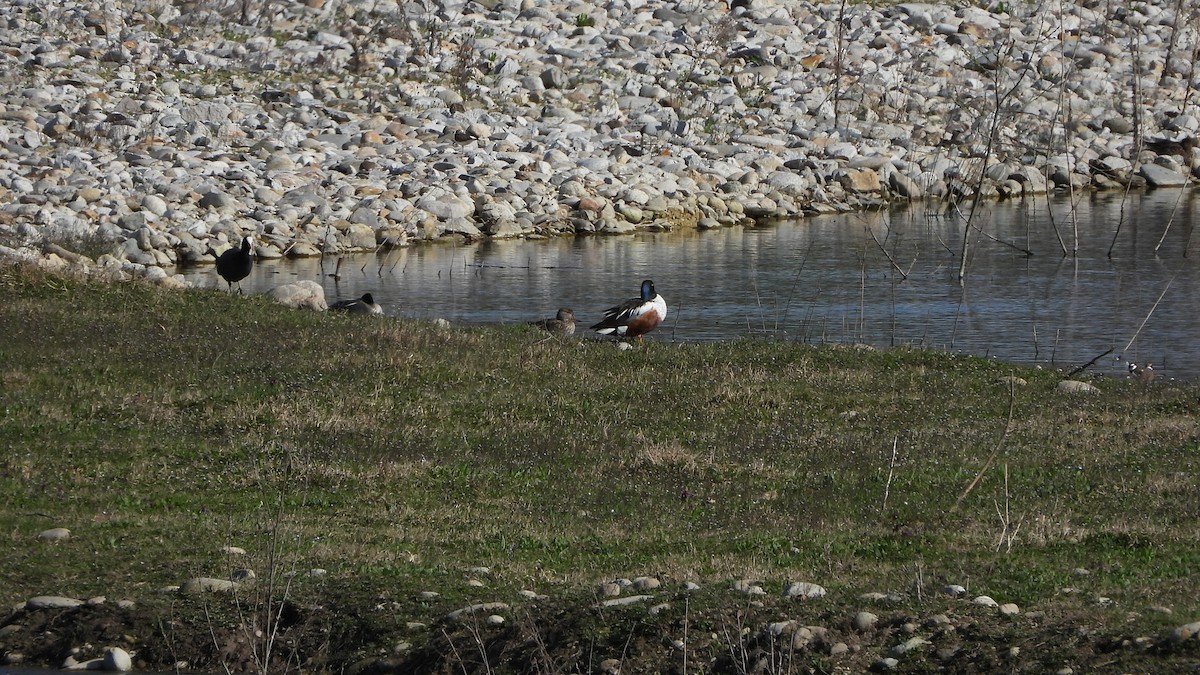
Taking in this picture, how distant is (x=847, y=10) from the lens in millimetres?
52969

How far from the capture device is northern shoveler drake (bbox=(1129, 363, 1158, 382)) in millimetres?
18359

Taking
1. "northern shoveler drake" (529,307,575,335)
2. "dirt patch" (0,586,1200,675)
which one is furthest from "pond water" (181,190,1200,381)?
"dirt patch" (0,586,1200,675)

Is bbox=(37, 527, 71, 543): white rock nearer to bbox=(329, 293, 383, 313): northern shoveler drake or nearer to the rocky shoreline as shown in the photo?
bbox=(329, 293, 383, 313): northern shoveler drake

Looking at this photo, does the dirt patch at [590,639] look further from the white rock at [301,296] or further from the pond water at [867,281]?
the white rock at [301,296]

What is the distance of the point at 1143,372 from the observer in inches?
738

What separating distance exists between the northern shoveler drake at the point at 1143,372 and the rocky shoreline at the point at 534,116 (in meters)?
11.1

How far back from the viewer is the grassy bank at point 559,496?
27.6 ft

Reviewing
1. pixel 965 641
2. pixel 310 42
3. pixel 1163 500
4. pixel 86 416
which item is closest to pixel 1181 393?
pixel 1163 500

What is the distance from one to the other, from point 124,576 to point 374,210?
84.4ft

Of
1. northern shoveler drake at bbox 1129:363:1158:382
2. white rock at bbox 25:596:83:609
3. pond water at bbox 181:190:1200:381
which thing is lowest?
pond water at bbox 181:190:1200:381

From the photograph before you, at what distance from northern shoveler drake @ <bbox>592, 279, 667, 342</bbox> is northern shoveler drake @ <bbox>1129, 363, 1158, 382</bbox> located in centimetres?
577

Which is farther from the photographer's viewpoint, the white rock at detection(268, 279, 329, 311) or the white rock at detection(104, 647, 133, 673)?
the white rock at detection(268, 279, 329, 311)

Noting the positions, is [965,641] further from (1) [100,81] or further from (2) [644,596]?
(1) [100,81]

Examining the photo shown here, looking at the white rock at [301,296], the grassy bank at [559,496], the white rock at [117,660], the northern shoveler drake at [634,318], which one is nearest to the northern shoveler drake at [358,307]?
the white rock at [301,296]
